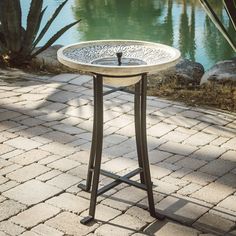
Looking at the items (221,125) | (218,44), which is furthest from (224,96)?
(218,44)

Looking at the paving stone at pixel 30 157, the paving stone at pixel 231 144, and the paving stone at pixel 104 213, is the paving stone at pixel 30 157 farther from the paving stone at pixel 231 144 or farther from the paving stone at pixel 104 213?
the paving stone at pixel 231 144

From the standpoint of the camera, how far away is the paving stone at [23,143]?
Result: 3969 millimetres

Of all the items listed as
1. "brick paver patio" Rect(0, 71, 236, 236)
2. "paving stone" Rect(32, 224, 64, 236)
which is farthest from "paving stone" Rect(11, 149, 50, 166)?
"paving stone" Rect(32, 224, 64, 236)

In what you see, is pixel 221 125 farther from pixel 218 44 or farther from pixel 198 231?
pixel 218 44

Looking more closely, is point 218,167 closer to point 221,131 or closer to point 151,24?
point 221,131

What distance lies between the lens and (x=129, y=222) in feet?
9.52

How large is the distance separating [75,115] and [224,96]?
1.67 meters

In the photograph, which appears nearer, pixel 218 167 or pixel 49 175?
pixel 49 175

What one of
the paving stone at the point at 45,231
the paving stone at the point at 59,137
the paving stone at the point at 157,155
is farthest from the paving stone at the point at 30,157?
the paving stone at the point at 45,231

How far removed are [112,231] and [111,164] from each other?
0.90 metres

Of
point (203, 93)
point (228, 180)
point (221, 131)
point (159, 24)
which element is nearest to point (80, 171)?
point (228, 180)

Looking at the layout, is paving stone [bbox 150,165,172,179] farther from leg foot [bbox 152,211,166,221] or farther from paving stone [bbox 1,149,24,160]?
paving stone [bbox 1,149,24,160]

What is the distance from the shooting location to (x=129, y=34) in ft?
37.8

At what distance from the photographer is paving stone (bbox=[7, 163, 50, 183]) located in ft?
11.3
